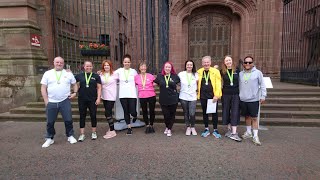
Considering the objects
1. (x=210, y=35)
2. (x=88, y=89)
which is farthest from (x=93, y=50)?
(x=210, y=35)

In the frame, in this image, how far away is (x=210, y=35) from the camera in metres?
11.2

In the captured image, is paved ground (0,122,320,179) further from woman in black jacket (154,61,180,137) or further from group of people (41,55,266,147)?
woman in black jacket (154,61,180,137)

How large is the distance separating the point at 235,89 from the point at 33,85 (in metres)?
6.18

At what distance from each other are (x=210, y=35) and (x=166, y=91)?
7.34m

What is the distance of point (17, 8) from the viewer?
6.87 m

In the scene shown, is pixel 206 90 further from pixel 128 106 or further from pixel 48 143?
pixel 48 143

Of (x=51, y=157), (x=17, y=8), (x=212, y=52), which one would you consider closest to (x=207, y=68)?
(x=51, y=157)

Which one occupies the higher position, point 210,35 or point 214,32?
point 214,32

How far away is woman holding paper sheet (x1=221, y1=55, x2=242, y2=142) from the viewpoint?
4.56 metres

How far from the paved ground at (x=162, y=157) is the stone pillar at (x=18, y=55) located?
7.87 ft

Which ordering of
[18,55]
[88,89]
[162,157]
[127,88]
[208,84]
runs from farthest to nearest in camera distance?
[18,55] → [127,88] → [208,84] → [88,89] → [162,157]

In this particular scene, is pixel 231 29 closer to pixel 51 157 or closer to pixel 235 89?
pixel 235 89

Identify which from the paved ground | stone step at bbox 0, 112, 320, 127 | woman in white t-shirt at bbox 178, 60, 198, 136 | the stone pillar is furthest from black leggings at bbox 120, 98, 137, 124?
the stone pillar

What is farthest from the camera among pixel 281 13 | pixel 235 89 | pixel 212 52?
pixel 212 52
